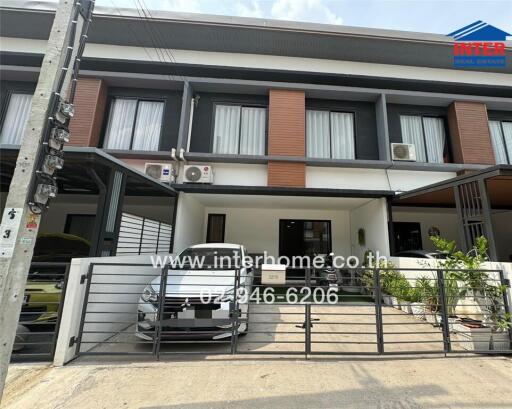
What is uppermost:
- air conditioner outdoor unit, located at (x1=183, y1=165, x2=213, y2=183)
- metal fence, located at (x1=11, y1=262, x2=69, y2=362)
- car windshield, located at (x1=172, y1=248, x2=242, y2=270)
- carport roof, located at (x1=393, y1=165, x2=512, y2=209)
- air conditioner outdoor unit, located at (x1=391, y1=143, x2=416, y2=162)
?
air conditioner outdoor unit, located at (x1=391, y1=143, x2=416, y2=162)

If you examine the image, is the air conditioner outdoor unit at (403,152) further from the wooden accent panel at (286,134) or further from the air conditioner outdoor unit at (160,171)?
the air conditioner outdoor unit at (160,171)

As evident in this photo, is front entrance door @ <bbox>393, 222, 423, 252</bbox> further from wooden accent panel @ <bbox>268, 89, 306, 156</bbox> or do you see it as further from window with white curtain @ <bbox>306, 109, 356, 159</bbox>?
wooden accent panel @ <bbox>268, 89, 306, 156</bbox>

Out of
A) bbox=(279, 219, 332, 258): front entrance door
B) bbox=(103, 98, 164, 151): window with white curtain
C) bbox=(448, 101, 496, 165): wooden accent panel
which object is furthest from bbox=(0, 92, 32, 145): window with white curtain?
bbox=(448, 101, 496, 165): wooden accent panel

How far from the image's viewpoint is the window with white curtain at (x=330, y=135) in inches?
321

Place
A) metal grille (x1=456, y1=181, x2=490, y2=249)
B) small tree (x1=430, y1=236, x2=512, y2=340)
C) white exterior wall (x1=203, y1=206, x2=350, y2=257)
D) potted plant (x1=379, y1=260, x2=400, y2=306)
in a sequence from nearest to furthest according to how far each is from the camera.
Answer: small tree (x1=430, y1=236, x2=512, y2=340), metal grille (x1=456, y1=181, x2=490, y2=249), potted plant (x1=379, y1=260, x2=400, y2=306), white exterior wall (x1=203, y1=206, x2=350, y2=257)

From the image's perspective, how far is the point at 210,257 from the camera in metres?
5.19

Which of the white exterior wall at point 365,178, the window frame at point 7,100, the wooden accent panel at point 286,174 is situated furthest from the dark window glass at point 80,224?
the white exterior wall at point 365,178

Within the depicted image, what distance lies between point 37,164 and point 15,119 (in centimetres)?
815

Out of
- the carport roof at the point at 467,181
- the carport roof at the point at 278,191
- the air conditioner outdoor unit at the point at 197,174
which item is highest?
the air conditioner outdoor unit at the point at 197,174

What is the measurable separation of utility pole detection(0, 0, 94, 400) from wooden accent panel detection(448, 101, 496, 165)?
9.94 metres

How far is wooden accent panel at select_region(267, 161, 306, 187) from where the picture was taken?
7.22m

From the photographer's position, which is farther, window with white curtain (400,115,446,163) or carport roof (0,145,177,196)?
window with white curtain (400,115,446,163)

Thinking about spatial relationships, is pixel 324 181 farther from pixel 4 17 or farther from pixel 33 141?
pixel 4 17

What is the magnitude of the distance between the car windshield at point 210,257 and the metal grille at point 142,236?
1.06 meters
